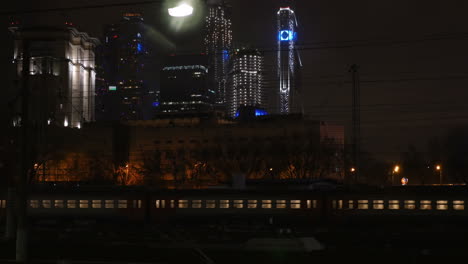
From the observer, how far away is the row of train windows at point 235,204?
41.6 m

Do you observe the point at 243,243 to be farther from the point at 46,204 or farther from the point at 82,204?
the point at 46,204

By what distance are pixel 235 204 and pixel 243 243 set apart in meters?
12.7

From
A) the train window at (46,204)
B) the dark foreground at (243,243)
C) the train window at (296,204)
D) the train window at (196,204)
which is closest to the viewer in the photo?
the dark foreground at (243,243)

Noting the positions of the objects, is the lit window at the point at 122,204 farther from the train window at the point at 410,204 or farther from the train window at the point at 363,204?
the train window at the point at 410,204

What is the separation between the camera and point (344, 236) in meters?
33.6

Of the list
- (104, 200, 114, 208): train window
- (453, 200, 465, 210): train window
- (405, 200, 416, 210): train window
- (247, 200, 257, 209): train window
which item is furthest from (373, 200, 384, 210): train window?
(104, 200, 114, 208): train window

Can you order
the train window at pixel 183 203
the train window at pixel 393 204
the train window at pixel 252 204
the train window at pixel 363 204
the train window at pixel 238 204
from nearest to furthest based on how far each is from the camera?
the train window at pixel 393 204, the train window at pixel 363 204, the train window at pixel 252 204, the train window at pixel 238 204, the train window at pixel 183 203

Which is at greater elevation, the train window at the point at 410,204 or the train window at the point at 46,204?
the train window at the point at 410,204

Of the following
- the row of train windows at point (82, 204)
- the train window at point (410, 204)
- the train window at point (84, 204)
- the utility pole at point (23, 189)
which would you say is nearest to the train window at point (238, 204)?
the row of train windows at point (82, 204)

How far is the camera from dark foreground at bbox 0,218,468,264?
24266 mm

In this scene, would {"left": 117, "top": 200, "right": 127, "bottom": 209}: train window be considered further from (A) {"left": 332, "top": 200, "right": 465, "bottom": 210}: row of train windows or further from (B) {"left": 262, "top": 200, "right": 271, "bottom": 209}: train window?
(A) {"left": 332, "top": 200, "right": 465, "bottom": 210}: row of train windows

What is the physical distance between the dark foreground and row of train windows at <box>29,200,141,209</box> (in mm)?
1374

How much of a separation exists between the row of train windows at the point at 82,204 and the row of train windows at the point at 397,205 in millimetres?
15344

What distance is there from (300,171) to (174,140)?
56979 millimetres
